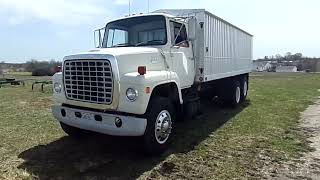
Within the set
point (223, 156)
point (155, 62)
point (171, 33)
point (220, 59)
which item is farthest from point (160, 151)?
point (220, 59)

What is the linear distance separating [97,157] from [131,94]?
4.43 ft

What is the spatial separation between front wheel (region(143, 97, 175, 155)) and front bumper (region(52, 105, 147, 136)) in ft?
0.82

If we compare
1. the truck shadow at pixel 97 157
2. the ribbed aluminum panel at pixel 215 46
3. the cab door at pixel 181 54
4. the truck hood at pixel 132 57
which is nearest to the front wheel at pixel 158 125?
the truck shadow at pixel 97 157

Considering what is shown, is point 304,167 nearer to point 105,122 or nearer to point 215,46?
point 105,122

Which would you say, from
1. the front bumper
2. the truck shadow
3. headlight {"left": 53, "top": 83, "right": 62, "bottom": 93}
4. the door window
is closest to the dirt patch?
the truck shadow

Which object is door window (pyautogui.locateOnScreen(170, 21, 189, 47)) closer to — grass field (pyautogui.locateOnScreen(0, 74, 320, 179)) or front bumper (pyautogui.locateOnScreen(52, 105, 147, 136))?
grass field (pyautogui.locateOnScreen(0, 74, 320, 179))

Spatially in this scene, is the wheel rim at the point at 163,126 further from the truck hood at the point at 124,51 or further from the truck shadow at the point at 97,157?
the truck hood at the point at 124,51

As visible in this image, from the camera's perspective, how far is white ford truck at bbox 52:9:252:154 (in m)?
6.09

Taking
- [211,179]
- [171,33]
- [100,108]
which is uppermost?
[171,33]

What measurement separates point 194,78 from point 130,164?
3.51 meters

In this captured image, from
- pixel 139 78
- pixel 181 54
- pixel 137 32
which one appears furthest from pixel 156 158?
pixel 137 32

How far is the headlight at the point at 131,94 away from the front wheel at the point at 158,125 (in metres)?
0.43

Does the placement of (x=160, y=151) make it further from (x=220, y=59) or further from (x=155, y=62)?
(x=220, y=59)

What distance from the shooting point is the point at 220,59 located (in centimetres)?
1111
